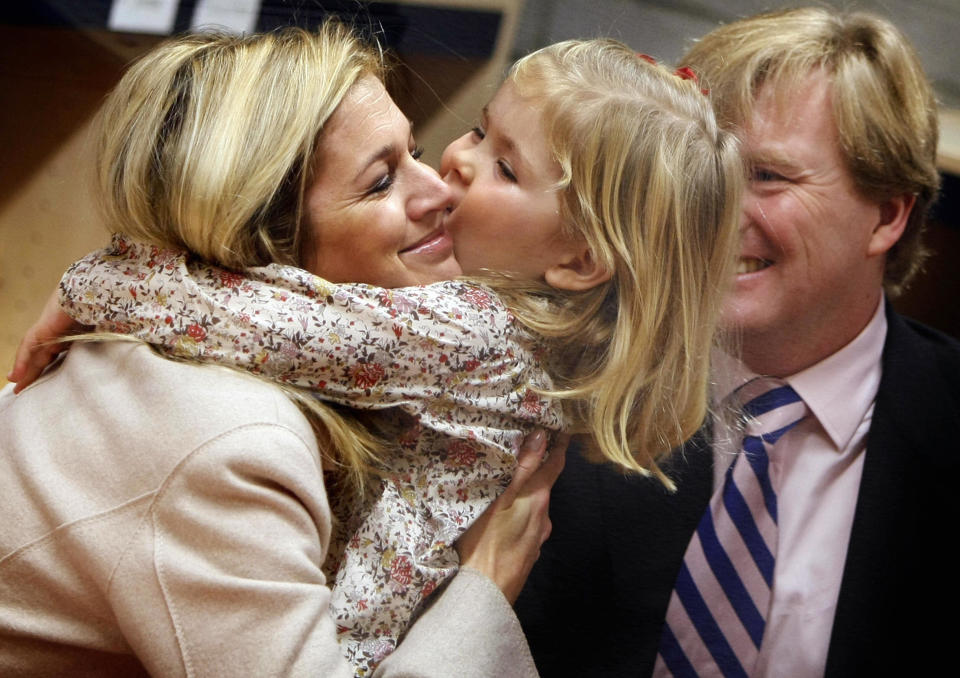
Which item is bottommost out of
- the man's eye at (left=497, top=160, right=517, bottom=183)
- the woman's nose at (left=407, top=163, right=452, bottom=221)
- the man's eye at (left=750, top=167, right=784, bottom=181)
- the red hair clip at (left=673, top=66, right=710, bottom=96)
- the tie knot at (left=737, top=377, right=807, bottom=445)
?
the tie knot at (left=737, top=377, right=807, bottom=445)

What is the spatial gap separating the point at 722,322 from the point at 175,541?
477mm

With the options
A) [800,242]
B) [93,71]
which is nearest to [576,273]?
[800,242]

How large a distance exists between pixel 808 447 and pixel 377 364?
433 millimetres

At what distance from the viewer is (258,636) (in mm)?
587

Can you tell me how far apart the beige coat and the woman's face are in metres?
0.13

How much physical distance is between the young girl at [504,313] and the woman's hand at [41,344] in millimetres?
77

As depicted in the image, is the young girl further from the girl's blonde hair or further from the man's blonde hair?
the man's blonde hair

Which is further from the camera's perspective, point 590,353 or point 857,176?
point 857,176

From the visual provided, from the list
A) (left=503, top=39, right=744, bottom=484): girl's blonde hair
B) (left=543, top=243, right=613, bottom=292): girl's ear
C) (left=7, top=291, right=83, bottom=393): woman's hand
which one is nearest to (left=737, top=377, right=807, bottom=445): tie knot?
(left=503, top=39, right=744, bottom=484): girl's blonde hair

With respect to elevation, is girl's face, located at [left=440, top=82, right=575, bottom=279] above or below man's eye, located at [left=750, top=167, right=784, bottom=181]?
below

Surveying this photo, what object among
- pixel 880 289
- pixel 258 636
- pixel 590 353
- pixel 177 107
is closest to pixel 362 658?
pixel 258 636

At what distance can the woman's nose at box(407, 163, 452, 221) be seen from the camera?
73 cm

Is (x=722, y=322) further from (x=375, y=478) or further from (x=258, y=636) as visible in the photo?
(x=258, y=636)

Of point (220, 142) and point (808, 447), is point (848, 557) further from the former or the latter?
point (220, 142)
